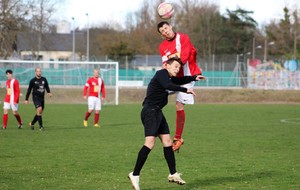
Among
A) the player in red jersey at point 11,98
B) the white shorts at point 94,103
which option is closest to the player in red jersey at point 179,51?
the player in red jersey at point 11,98

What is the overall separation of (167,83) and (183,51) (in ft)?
3.45

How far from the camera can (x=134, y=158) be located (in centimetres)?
1467

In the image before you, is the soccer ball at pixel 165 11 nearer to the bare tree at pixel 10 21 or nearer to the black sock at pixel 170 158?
the black sock at pixel 170 158

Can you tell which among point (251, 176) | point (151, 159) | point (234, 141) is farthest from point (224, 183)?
point (234, 141)

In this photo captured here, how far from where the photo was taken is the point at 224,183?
431 inches

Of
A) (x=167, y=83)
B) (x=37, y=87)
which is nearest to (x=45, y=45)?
(x=37, y=87)

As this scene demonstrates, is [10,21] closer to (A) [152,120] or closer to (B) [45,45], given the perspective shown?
(B) [45,45]

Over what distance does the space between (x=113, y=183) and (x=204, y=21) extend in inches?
3153

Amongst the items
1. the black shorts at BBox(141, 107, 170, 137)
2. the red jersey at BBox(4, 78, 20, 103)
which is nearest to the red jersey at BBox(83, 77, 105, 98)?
the red jersey at BBox(4, 78, 20, 103)

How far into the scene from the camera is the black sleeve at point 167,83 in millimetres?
9844

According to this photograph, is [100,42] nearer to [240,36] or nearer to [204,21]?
[204,21]

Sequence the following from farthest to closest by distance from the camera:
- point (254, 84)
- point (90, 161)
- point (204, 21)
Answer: point (204, 21), point (254, 84), point (90, 161)

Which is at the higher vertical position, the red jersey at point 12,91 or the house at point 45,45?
the house at point 45,45

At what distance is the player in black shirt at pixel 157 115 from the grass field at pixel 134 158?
0.56 metres
